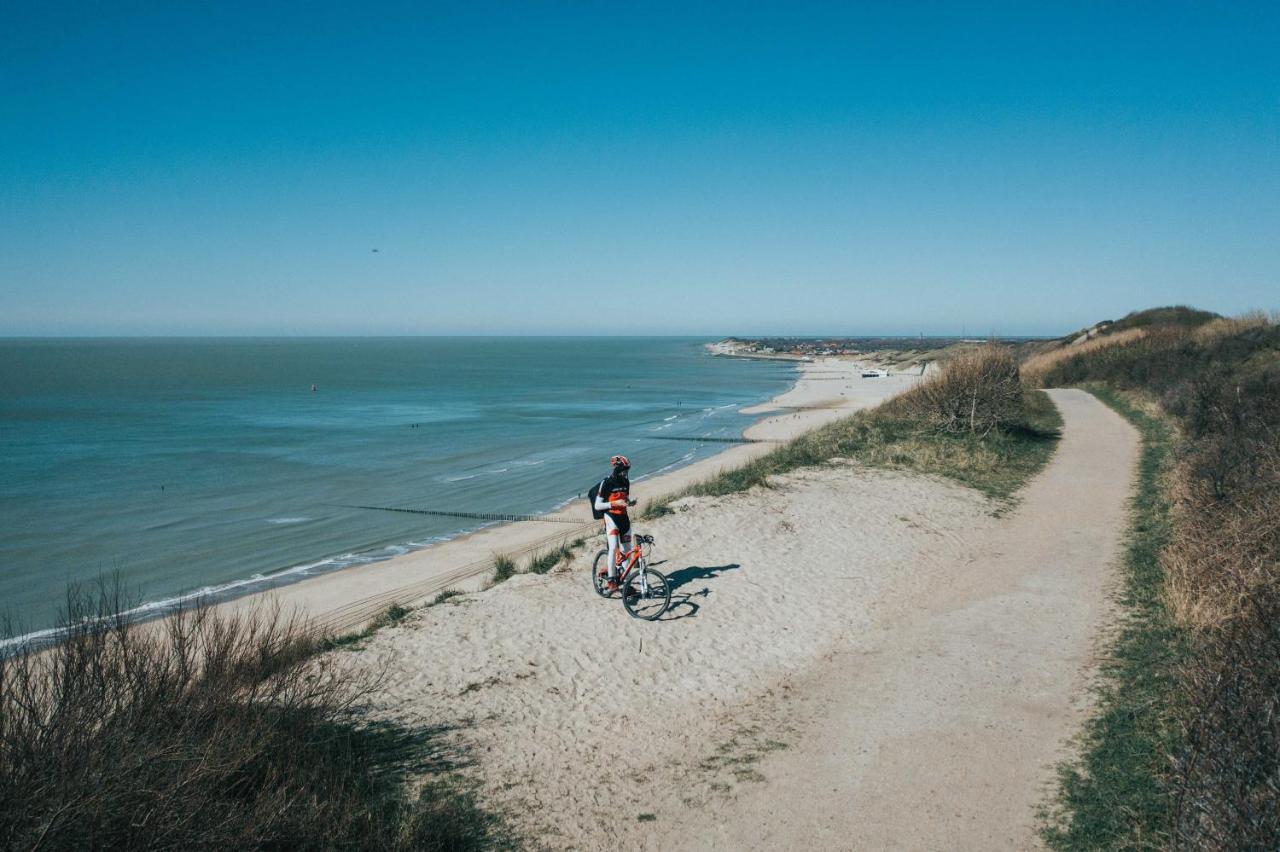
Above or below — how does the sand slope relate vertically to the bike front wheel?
below

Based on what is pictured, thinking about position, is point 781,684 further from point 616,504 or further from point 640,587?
point 616,504

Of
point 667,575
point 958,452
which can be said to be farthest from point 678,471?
point 667,575

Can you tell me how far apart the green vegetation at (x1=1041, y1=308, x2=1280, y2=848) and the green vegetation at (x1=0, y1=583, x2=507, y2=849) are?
4782 millimetres

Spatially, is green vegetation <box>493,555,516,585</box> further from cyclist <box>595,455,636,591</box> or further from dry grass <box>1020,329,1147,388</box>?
dry grass <box>1020,329,1147,388</box>

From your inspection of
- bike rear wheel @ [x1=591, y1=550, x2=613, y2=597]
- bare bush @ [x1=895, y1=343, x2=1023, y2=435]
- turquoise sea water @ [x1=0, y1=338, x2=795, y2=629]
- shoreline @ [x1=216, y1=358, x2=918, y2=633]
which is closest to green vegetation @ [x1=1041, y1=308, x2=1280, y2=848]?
bike rear wheel @ [x1=591, y1=550, x2=613, y2=597]

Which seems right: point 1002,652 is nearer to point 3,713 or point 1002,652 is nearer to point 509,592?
point 509,592

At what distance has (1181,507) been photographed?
1327 cm

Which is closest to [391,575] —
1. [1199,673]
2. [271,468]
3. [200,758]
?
[200,758]

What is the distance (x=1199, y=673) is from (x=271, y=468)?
1364 inches

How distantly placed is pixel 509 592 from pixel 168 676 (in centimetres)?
649

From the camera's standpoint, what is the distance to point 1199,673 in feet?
20.1

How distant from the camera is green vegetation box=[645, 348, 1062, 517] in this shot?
1839 cm

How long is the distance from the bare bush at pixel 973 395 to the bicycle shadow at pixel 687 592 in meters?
14.5

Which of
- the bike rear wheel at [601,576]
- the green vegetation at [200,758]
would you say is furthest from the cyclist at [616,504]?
the green vegetation at [200,758]
